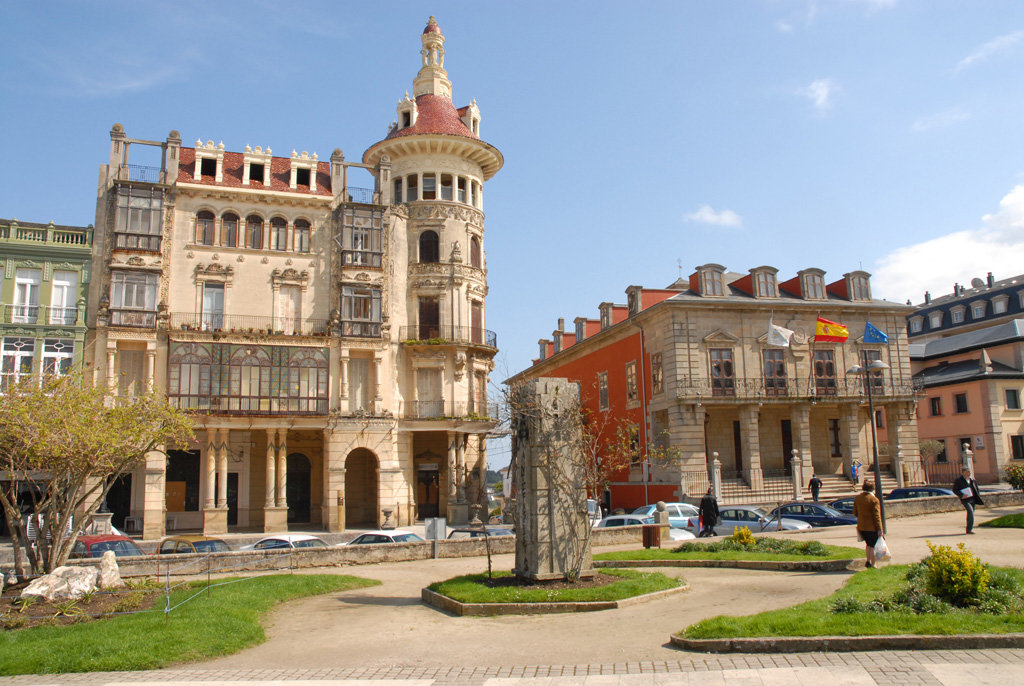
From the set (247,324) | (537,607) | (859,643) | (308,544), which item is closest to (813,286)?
(247,324)

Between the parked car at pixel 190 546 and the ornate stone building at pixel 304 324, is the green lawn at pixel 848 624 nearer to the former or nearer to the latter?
the parked car at pixel 190 546

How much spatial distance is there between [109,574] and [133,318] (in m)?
22.9

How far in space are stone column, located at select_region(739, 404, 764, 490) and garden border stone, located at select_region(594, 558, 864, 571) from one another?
24.0 meters

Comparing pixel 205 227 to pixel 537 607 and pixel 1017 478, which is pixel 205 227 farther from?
pixel 1017 478

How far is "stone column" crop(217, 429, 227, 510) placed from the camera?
1423 inches

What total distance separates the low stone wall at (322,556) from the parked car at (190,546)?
164 cm

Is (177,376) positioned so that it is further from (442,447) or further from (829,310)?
(829,310)

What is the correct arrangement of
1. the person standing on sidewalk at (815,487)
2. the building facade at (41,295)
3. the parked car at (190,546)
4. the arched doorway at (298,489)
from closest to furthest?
the parked car at (190,546), the building facade at (41,295), the person standing on sidewalk at (815,487), the arched doorway at (298,489)

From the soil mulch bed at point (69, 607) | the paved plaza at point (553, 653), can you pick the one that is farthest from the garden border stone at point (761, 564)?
the soil mulch bed at point (69, 607)

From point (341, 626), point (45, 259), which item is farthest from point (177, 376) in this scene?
point (341, 626)

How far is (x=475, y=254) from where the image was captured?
44.5 metres

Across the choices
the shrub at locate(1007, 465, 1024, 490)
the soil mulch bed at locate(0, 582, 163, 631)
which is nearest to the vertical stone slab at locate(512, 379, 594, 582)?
the soil mulch bed at locate(0, 582, 163, 631)

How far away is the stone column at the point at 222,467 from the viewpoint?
3616 cm

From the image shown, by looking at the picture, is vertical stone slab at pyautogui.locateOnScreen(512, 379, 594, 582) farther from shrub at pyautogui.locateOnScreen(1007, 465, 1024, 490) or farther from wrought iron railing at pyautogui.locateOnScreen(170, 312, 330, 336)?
shrub at pyautogui.locateOnScreen(1007, 465, 1024, 490)
